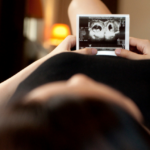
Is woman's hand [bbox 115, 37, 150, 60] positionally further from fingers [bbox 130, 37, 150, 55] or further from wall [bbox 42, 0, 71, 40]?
wall [bbox 42, 0, 71, 40]

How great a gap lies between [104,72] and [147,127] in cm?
17

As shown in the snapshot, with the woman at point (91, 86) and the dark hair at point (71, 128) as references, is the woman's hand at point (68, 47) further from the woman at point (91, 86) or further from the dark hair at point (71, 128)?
the dark hair at point (71, 128)

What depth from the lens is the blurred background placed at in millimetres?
1352

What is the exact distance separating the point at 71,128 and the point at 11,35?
1788mm

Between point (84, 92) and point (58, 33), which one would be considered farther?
point (58, 33)

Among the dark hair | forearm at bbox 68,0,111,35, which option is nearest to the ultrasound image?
forearm at bbox 68,0,111,35

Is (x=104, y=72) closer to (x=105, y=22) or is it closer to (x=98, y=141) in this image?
(x=98, y=141)

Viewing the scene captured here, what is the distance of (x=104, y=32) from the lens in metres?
0.71

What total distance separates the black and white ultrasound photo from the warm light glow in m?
1.63

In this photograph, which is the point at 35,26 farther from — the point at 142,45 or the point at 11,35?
the point at 142,45

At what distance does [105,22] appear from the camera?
0.70 m

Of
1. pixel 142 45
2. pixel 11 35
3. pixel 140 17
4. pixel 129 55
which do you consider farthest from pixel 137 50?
pixel 11 35

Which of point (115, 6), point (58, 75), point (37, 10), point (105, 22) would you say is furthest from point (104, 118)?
point (37, 10)

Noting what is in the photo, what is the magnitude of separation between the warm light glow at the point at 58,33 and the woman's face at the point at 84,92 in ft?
6.40
